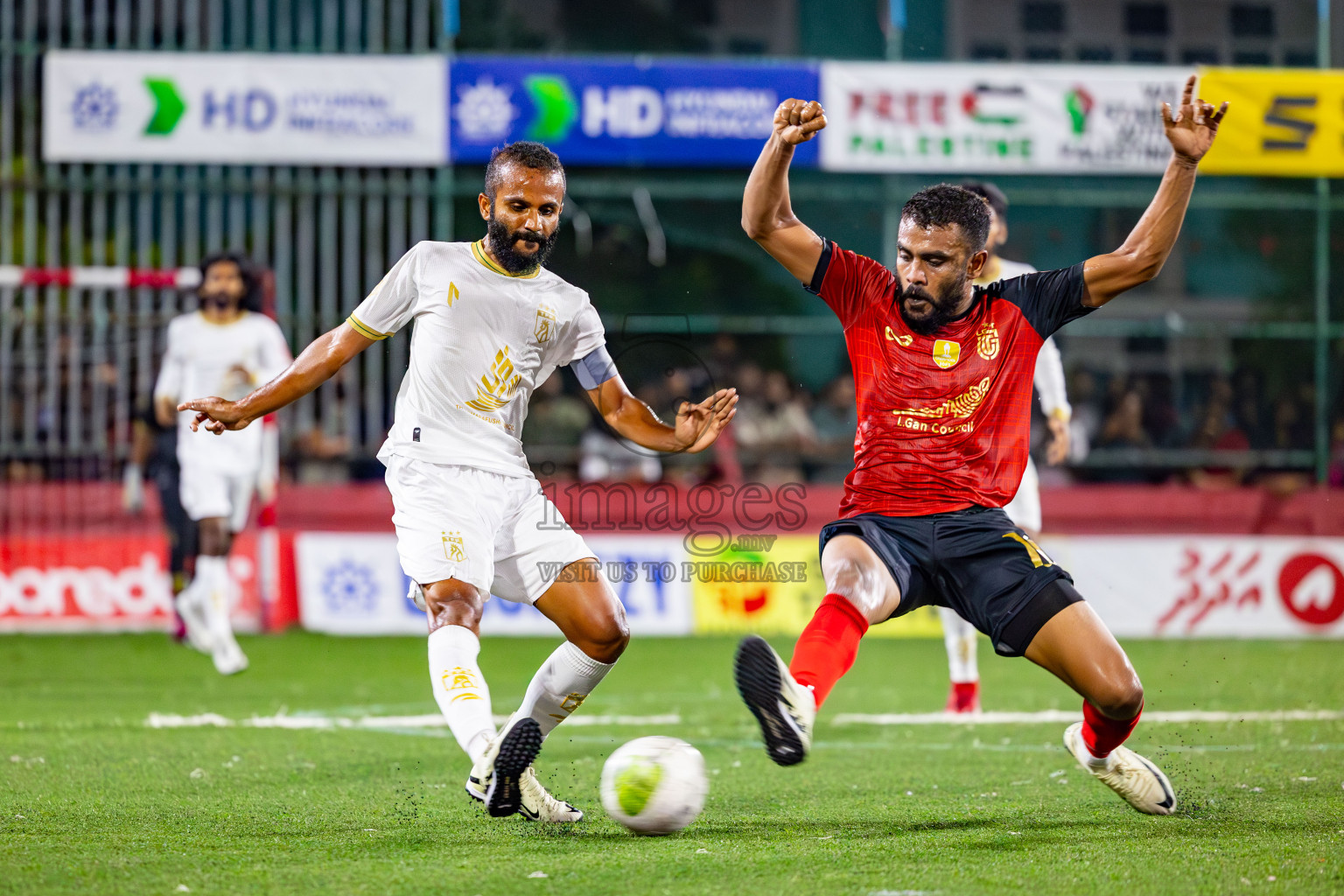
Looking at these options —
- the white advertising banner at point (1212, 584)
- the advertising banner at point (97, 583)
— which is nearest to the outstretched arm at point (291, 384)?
the advertising banner at point (97, 583)

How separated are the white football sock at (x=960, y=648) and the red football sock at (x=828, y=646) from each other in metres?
2.91

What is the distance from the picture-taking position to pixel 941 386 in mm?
4875

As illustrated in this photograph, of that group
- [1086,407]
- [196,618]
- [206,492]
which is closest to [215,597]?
[196,618]

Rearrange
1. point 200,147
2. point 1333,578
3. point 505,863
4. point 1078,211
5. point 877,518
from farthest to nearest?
1. point 1078,211
2. point 200,147
3. point 1333,578
4. point 877,518
5. point 505,863

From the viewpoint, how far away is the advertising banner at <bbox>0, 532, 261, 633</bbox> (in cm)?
1278

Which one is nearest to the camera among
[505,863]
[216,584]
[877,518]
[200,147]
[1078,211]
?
[505,863]

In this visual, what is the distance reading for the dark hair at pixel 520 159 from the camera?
16.1 ft

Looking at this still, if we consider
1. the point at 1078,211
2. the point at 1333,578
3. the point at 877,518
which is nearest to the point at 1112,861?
the point at 877,518

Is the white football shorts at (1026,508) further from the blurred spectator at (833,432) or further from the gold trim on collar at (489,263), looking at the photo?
the blurred spectator at (833,432)

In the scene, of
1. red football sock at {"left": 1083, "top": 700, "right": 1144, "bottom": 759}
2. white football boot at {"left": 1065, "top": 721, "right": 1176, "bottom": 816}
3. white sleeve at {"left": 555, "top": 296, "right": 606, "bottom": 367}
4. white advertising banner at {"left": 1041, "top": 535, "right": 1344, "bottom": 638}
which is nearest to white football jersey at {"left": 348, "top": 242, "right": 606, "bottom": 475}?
white sleeve at {"left": 555, "top": 296, "right": 606, "bottom": 367}

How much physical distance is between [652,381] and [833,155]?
2.81 metres

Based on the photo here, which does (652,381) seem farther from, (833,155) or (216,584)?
(216,584)

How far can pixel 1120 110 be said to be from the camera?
48.5ft

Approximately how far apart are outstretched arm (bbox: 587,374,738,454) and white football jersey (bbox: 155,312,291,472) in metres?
4.82
